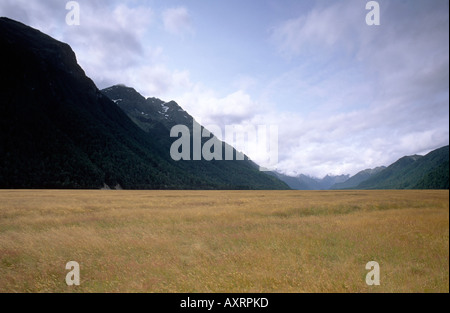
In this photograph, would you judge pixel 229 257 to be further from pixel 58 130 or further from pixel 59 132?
pixel 58 130

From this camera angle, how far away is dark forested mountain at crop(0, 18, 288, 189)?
335 ft

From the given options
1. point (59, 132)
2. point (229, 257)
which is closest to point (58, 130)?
point (59, 132)

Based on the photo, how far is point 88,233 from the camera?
1266 centimetres

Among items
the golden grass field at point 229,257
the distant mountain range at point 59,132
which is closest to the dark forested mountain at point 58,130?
the distant mountain range at point 59,132

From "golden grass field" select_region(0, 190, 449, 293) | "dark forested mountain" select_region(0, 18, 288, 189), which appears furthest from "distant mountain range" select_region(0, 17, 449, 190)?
"golden grass field" select_region(0, 190, 449, 293)

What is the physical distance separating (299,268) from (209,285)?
3.39 metres

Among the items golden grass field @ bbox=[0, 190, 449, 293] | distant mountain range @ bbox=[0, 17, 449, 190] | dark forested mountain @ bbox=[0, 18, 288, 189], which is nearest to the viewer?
golden grass field @ bbox=[0, 190, 449, 293]

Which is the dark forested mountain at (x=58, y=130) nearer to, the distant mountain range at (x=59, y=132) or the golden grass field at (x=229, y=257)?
the distant mountain range at (x=59, y=132)

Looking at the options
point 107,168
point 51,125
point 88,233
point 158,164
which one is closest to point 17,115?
point 51,125

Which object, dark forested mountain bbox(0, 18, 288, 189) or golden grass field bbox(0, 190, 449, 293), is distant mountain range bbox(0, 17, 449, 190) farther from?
golden grass field bbox(0, 190, 449, 293)

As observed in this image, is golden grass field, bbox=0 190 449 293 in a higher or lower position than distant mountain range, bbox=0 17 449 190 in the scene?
lower

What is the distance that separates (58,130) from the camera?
125 m

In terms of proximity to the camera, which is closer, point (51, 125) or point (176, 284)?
point (176, 284)
